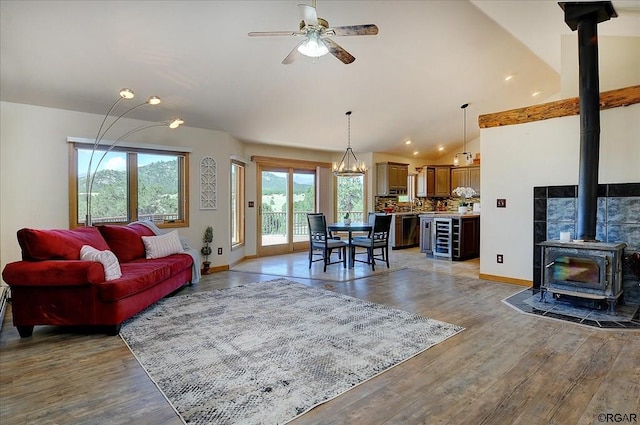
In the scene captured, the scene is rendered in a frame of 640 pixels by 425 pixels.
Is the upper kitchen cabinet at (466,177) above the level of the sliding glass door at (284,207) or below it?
above

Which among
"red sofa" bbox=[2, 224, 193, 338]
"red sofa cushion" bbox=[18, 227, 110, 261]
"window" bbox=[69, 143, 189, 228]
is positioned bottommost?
"red sofa" bbox=[2, 224, 193, 338]

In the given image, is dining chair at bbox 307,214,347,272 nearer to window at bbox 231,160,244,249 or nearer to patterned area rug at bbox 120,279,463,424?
patterned area rug at bbox 120,279,463,424

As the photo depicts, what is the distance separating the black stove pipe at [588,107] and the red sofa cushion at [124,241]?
5.16 meters

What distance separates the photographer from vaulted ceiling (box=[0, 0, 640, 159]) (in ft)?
10.9

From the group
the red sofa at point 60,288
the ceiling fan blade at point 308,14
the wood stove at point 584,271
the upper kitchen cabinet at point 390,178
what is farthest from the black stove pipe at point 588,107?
the upper kitchen cabinet at point 390,178

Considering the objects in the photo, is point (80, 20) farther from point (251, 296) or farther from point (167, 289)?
point (251, 296)

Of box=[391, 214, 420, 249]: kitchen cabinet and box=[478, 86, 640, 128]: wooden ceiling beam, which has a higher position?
box=[478, 86, 640, 128]: wooden ceiling beam

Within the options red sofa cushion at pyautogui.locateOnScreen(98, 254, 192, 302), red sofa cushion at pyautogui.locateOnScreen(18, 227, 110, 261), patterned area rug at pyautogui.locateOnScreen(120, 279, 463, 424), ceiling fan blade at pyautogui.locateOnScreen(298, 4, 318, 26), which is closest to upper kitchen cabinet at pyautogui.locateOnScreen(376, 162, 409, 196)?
patterned area rug at pyautogui.locateOnScreen(120, 279, 463, 424)

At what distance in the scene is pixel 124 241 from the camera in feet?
13.9

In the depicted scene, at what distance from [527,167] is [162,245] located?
16.4 feet

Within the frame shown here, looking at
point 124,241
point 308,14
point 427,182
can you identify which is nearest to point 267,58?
point 308,14

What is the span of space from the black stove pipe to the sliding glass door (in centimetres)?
552

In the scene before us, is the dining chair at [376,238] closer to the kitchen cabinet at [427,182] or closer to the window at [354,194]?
the window at [354,194]

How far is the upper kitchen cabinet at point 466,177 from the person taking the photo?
8922 mm
